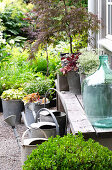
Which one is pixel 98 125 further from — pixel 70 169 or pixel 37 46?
pixel 37 46

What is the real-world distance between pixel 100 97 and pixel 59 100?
82.2 inches

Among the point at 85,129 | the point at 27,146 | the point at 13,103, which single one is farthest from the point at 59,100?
the point at 85,129

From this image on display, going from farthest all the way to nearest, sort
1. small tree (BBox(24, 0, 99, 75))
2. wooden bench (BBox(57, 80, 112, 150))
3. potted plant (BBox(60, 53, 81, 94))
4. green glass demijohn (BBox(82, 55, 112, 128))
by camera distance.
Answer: small tree (BBox(24, 0, 99, 75))
potted plant (BBox(60, 53, 81, 94))
green glass demijohn (BBox(82, 55, 112, 128))
wooden bench (BBox(57, 80, 112, 150))

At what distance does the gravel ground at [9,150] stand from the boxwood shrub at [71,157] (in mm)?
1544

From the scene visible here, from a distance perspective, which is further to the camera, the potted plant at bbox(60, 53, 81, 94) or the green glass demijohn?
the potted plant at bbox(60, 53, 81, 94)

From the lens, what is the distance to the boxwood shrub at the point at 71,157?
2227 mm

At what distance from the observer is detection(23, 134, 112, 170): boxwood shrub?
2227mm

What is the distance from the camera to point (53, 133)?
3348 millimetres

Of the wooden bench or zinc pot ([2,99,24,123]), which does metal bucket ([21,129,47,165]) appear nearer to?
the wooden bench


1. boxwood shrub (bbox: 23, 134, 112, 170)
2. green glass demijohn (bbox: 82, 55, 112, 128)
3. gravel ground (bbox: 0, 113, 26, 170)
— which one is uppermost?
green glass demijohn (bbox: 82, 55, 112, 128)

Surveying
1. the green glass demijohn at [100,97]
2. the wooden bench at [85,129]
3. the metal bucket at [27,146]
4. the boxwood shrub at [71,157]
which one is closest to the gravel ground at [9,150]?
the metal bucket at [27,146]

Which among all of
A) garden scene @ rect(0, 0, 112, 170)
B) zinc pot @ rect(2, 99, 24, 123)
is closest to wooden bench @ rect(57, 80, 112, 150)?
garden scene @ rect(0, 0, 112, 170)

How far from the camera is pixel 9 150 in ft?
14.3

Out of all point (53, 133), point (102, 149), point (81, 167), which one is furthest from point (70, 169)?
point (53, 133)
